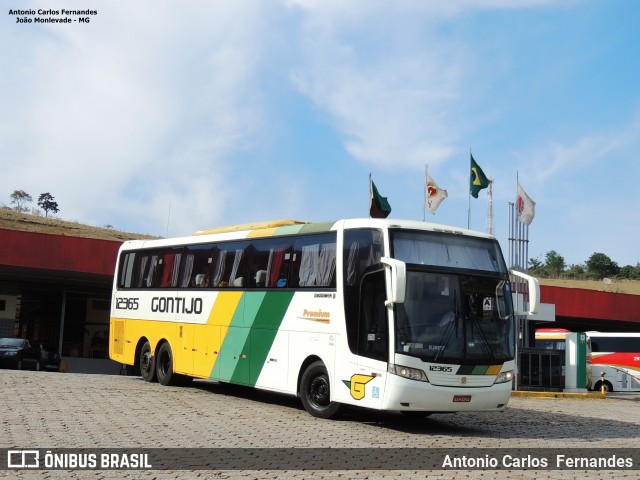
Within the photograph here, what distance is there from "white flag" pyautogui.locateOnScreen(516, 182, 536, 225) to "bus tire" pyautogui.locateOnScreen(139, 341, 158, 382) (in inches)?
541

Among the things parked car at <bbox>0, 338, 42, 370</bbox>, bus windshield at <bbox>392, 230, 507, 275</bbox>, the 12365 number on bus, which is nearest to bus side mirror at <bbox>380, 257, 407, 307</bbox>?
bus windshield at <bbox>392, 230, 507, 275</bbox>

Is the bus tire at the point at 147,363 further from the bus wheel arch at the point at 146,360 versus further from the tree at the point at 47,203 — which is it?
the tree at the point at 47,203

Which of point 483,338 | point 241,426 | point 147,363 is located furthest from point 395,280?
point 147,363

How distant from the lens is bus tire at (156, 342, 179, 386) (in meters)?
19.5

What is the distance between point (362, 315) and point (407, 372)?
1.30 metres

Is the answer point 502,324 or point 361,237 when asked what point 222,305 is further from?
point 502,324

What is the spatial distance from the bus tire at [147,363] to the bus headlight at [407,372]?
9070 mm

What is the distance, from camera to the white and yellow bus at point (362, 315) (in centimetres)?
1276

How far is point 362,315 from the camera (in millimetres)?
13414

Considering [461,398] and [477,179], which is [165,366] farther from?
[477,179]

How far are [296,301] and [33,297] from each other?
30524 mm

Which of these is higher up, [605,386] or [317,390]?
[317,390]

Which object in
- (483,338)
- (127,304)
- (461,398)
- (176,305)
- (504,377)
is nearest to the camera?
(461,398)

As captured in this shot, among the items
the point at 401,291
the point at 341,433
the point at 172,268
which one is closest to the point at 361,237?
the point at 401,291
